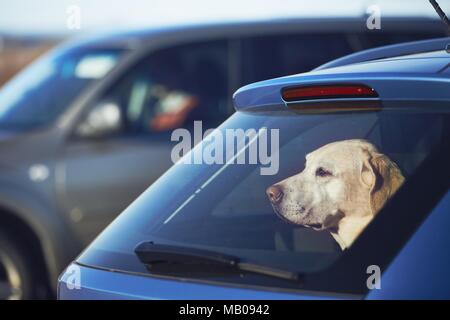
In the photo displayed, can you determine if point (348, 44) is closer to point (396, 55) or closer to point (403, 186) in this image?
point (396, 55)

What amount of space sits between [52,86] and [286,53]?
5.35ft

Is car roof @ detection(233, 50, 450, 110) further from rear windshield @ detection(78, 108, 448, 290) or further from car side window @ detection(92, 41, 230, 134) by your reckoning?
car side window @ detection(92, 41, 230, 134)

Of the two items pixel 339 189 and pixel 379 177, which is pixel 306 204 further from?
pixel 379 177

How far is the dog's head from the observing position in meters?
2.53

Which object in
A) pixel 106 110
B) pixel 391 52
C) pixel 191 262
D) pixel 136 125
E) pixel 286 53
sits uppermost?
pixel 286 53

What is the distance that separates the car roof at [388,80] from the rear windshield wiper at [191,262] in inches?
18.5

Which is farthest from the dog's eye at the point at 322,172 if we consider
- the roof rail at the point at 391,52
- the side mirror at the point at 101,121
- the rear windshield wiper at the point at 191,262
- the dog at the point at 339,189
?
the side mirror at the point at 101,121

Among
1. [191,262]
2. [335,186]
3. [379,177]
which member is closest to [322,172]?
[335,186]

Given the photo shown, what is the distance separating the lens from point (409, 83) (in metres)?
2.47

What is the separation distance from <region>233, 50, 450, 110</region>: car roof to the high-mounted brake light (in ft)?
0.04

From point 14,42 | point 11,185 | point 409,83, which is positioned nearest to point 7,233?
point 11,185
